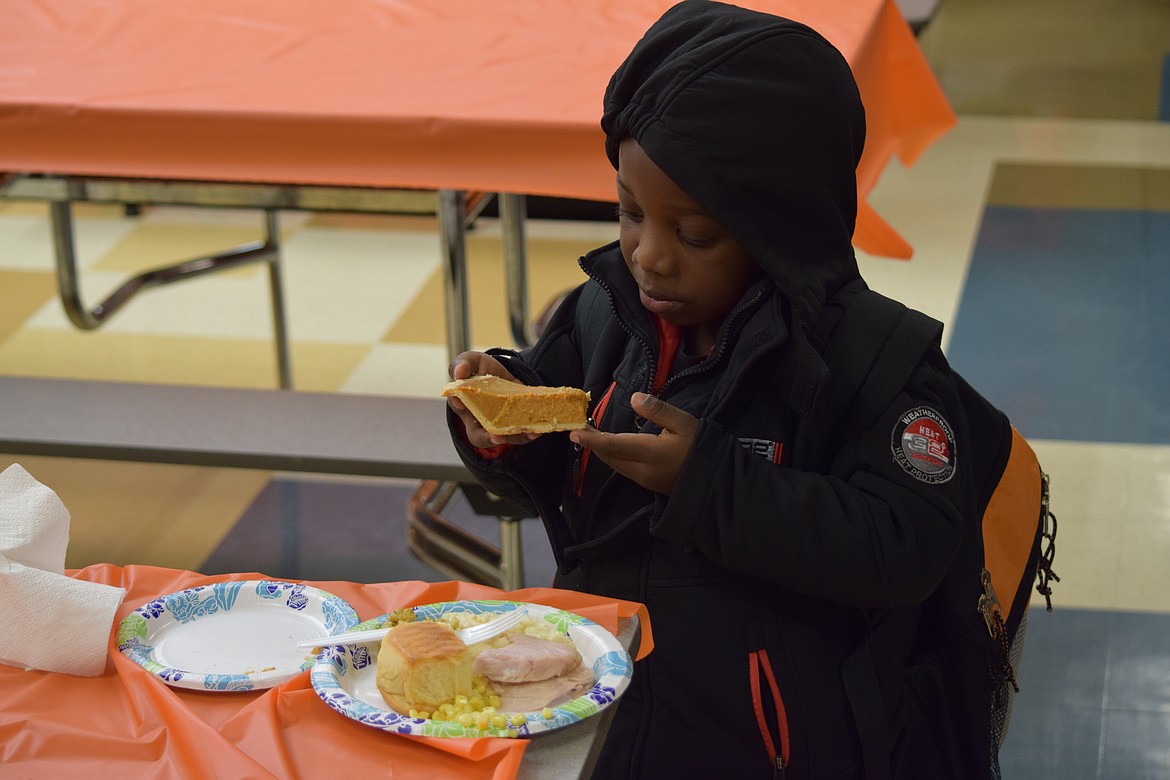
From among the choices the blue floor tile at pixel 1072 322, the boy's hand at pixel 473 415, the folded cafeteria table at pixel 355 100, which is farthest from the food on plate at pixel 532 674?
the blue floor tile at pixel 1072 322

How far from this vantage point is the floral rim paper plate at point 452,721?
1.01 metres

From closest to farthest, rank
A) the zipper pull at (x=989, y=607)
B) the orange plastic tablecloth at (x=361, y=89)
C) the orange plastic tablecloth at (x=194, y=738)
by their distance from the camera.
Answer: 1. the orange plastic tablecloth at (x=194, y=738)
2. the zipper pull at (x=989, y=607)
3. the orange plastic tablecloth at (x=361, y=89)

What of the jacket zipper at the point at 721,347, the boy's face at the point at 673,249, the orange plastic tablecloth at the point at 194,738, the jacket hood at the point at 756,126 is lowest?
the orange plastic tablecloth at the point at 194,738

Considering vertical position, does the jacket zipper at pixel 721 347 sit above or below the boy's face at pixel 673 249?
below

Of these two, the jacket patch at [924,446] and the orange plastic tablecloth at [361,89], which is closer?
the jacket patch at [924,446]

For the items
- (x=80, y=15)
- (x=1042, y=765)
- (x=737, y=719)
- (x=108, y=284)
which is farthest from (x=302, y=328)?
(x=737, y=719)

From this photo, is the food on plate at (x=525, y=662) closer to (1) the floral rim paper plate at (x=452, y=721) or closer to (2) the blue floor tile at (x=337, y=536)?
(1) the floral rim paper plate at (x=452, y=721)

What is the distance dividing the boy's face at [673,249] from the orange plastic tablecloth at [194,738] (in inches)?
18.3

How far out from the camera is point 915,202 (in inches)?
201

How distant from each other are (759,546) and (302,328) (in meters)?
3.33

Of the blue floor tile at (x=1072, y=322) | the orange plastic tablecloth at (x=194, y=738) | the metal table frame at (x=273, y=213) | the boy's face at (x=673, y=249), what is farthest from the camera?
the blue floor tile at (x=1072, y=322)

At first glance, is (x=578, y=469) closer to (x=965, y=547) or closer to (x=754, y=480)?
(x=754, y=480)

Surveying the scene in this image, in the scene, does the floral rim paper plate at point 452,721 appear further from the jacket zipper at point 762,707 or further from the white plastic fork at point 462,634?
the jacket zipper at point 762,707

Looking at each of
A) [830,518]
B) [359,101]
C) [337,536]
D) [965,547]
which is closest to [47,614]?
[830,518]
